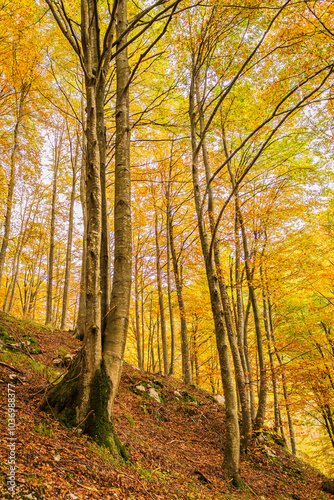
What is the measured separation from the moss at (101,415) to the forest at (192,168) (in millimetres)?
11

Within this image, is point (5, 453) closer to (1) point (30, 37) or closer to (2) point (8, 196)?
(2) point (8, 196)

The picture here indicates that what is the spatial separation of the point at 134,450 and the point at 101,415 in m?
1.21

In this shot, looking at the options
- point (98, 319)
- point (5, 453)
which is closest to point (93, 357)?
point (98, 319)

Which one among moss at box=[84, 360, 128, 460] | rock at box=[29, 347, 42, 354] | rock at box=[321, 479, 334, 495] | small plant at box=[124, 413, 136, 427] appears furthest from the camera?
rock at box=[321, 479, 334, 495]

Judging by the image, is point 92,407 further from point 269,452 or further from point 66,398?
point 269,452

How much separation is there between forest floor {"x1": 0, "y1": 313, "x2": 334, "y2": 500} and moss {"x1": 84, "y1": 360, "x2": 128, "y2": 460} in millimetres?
118

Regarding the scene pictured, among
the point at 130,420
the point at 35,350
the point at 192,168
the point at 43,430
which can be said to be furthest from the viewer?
the point at 192,168

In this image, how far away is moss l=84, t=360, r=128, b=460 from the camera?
8.45ft

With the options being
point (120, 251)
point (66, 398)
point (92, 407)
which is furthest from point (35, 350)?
point (120, 251)

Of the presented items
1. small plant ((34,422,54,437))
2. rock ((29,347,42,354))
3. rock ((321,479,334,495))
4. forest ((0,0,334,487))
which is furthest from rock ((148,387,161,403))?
rock ((321,479,334,495))

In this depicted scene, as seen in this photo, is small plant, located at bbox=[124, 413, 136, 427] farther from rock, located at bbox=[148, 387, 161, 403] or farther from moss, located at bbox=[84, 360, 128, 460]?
moss, located at bbox=[84, 360, 128, 460]

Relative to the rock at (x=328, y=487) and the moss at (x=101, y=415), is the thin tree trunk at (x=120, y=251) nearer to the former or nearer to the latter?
the moss at (x=101, y=415)

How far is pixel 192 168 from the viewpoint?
5875 mm

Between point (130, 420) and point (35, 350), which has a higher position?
point (35, 350)
